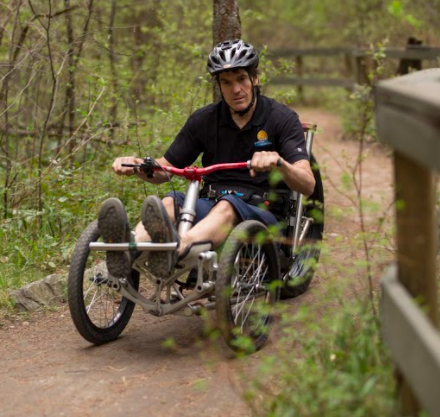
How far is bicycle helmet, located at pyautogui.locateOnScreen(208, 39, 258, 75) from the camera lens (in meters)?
5.23

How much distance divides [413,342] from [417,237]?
0.38 metres

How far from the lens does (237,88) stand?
526 cm

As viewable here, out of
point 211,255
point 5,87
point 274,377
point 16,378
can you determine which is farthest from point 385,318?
point 5,87

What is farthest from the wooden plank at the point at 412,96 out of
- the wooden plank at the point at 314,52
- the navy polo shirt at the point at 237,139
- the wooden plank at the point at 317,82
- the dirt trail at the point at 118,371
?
the wooden plank at the point at 314,52

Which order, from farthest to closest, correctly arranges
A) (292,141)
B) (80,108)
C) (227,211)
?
(80,108) → (292,141) → (227,211)

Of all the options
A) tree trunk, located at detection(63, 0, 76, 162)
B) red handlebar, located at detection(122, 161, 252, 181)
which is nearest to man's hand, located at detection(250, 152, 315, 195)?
red handlebar, located at detection(122, 161, 252, 181)

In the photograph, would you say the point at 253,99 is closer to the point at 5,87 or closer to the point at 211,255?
the point at 211,255

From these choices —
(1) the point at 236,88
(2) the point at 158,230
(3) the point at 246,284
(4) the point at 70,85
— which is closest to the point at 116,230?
(2) the point at 158,230

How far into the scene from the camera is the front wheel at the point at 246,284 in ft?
14.4

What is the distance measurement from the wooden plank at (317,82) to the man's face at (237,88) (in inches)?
400

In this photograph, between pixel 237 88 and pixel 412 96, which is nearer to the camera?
pixel 412 96

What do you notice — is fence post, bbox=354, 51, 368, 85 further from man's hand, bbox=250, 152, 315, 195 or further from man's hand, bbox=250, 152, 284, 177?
man's hand, bbox=250, 152, 284, 177

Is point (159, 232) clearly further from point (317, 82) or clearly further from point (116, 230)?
point (317, 82)

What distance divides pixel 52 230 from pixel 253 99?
2.41 metres
